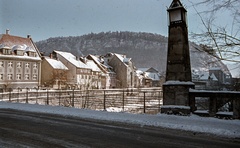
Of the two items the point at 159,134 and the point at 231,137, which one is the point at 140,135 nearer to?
the point at 159,134

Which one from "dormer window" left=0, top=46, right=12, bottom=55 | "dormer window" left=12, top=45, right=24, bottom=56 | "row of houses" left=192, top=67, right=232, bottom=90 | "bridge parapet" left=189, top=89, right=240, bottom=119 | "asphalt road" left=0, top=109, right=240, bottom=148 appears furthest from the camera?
"dormer window" left=12, top=45, right=24, bottom=56

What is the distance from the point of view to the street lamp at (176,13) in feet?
37.0

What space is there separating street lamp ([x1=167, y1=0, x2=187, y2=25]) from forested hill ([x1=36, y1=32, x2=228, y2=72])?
416 feet

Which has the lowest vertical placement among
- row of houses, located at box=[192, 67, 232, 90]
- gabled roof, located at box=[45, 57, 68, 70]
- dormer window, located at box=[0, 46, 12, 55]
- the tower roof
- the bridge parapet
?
the bridge parapet

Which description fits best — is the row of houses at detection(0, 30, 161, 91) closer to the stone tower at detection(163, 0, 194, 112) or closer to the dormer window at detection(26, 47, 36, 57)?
the dormer window at detection(26, 47, 36, 57)

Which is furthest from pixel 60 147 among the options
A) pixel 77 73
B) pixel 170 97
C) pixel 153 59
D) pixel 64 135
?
pixel 153 59

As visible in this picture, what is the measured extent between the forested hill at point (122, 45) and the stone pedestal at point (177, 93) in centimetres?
12772

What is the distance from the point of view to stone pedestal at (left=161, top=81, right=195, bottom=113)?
34.9ft

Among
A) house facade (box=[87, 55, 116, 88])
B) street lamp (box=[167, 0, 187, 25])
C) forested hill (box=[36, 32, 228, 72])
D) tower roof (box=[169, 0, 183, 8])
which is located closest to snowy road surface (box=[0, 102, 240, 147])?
street lamp (box=[167, 0, 187, 25])

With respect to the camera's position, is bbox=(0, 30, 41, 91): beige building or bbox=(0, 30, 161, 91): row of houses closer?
bbox=(0, 30, 41, 91): beige building

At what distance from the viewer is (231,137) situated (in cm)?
705

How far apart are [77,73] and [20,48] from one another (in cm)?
1678

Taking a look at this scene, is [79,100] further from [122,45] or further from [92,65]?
[122,45]

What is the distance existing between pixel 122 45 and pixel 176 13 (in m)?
147
